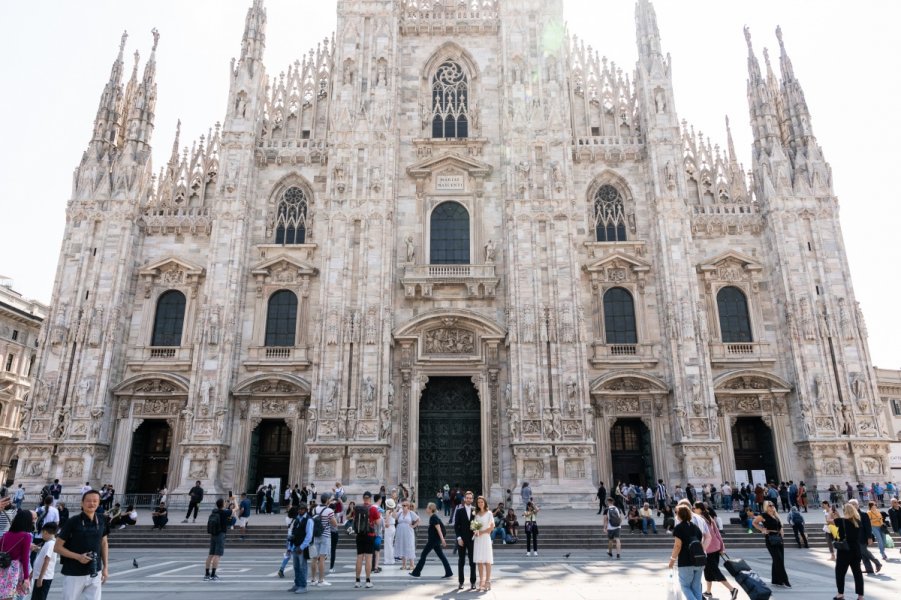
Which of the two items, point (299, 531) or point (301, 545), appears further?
point (299, 531)

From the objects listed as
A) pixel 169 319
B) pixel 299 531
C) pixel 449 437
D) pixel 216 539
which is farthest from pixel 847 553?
pixel 169 319

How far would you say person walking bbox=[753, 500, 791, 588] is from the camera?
1030cm

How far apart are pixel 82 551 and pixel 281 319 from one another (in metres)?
20.6

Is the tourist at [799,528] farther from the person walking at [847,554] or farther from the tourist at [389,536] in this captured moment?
the tourist at [389,536]

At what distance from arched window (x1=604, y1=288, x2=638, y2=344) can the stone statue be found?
517cm

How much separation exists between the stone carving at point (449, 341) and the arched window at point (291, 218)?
7.61 m

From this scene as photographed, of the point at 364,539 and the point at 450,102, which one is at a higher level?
the point at 450,102

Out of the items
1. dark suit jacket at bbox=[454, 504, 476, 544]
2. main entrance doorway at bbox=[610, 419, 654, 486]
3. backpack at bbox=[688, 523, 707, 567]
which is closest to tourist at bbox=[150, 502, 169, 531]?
dark suit jacket at bbox=[454, 504, 476, 544]

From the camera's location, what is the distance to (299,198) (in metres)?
28.7

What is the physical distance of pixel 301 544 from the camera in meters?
10.0

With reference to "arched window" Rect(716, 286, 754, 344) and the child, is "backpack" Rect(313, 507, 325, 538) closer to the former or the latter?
the child

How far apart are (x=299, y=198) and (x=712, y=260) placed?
18806 mm

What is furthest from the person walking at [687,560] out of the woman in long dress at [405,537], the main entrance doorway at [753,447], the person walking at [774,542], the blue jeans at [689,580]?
the main entrance doorway at [753,447]

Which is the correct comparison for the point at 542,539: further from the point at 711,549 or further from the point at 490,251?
the point at 490,251
